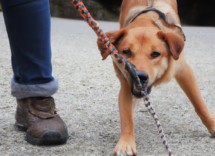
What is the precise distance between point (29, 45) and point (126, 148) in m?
0.77

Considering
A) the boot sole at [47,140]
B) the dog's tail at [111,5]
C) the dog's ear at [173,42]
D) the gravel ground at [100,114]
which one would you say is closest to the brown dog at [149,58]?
the dog's ear at [173,42]

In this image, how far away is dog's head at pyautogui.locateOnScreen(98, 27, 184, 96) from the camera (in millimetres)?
1595

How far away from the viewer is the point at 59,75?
3.20m

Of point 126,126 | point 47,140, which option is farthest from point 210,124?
point 47,140

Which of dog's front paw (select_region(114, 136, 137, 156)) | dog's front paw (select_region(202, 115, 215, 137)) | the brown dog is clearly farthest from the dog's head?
dog's front paw (select_region(202, 115, 215, 137))

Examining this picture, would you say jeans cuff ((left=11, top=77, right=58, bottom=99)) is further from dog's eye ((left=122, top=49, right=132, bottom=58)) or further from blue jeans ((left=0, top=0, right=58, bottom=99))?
dog's eye ((left=122, top=49, right=132, bottom=58))

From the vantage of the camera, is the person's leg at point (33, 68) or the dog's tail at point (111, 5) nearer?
the person's leg at point (33, 68)

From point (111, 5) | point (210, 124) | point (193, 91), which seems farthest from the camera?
point (111, 5)

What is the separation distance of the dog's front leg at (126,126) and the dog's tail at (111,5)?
1154 cm

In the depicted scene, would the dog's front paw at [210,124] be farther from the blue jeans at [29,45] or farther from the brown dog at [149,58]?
the blue jeans at [29,45]

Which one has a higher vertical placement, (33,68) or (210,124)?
(33,68)

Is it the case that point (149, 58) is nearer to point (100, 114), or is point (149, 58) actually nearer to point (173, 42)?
point (173, 42)

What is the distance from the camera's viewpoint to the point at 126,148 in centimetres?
144

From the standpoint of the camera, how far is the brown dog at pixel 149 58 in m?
1.55
